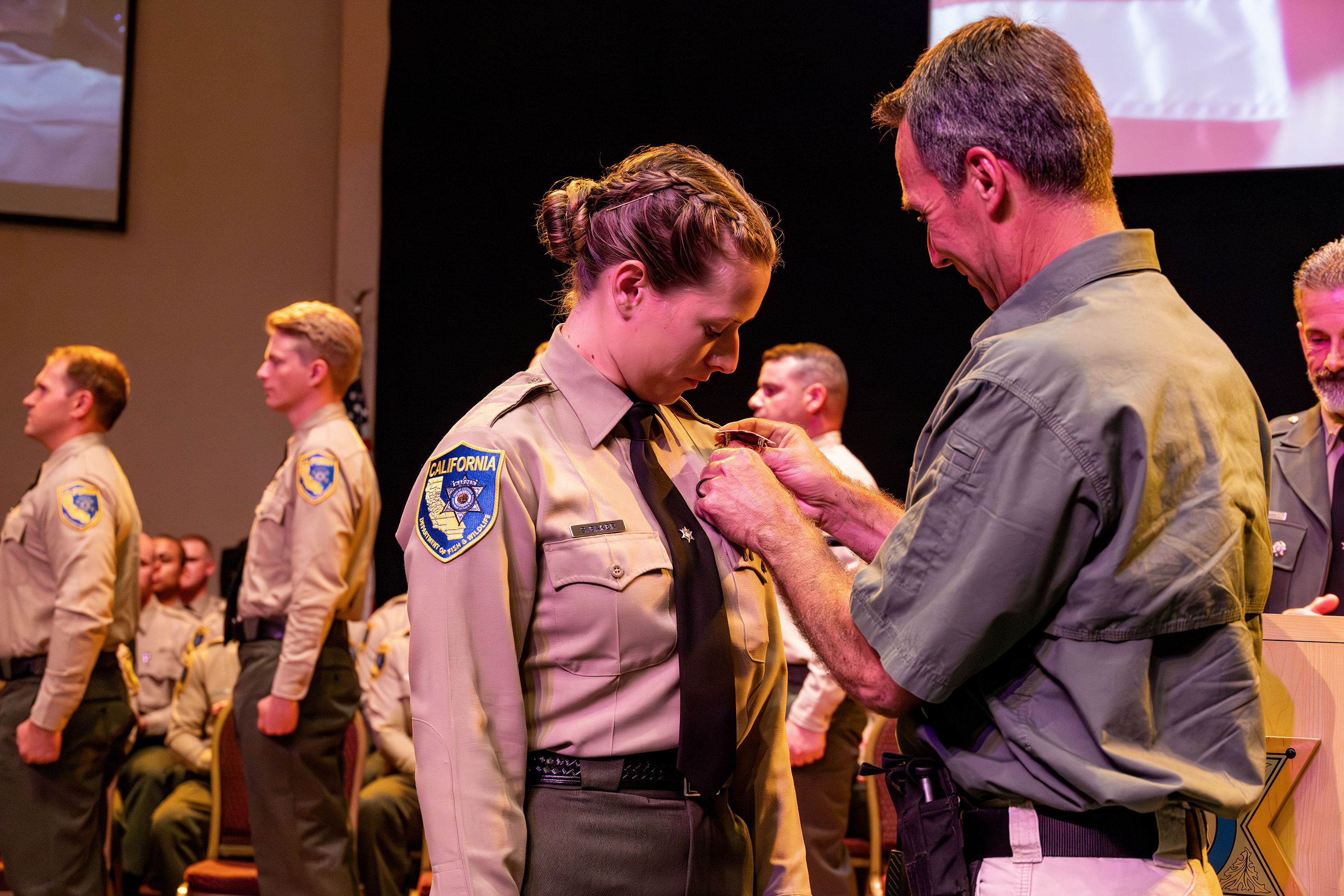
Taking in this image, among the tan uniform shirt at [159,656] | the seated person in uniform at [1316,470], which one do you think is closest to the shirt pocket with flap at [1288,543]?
the seated person in uniform at [1316,470]

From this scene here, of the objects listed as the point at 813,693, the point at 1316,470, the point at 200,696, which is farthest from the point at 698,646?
the point at 200,696

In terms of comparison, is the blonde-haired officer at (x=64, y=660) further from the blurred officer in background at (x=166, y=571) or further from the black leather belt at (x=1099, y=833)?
the black leather belt at (x=1099, y=833)

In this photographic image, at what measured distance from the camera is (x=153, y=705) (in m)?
5.11

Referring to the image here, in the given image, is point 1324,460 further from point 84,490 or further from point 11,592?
point 11,592

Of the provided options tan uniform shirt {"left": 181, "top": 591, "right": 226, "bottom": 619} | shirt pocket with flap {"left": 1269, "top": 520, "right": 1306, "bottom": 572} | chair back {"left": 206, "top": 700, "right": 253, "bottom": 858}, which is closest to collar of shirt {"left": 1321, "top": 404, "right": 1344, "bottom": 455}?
shirt pocket with flap {"left": 1269, "top": 520, "right": 1306, "bottom": 572}

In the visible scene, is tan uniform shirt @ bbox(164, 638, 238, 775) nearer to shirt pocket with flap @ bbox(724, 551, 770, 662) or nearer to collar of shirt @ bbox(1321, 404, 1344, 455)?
shirt pocket with flap @ bbox(724, 551, 770, 662)

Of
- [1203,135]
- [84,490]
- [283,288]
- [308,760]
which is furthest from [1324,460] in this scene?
[283,288]

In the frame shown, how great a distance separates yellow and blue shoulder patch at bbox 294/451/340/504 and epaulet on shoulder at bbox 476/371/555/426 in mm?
2094

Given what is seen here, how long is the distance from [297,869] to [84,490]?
1.35m

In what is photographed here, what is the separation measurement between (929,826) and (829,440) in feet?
8.74

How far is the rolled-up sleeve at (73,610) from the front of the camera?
331cm

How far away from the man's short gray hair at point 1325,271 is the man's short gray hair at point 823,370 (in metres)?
1.56

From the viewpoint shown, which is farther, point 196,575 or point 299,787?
point 196,575

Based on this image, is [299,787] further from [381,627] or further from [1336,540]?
[1336,540]
